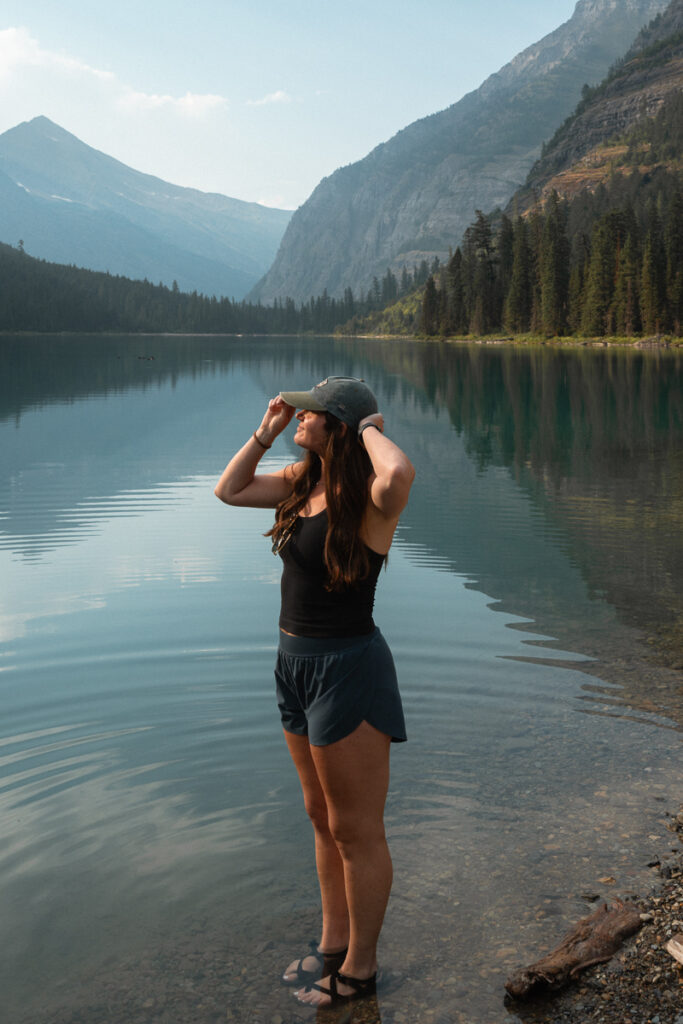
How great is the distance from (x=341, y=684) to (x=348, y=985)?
180 centimetres

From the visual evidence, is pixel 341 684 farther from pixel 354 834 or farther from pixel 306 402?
pixel 306 402

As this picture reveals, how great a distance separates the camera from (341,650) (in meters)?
4.34

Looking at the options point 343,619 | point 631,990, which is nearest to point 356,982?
point 631,990

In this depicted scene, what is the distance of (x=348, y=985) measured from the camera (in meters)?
4.88

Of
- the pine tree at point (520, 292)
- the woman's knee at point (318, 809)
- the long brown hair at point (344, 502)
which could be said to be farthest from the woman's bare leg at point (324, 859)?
the pine tree at point (520, 292)

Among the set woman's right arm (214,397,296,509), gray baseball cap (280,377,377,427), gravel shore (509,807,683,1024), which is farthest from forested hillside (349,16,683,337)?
gray baseball cap (280,377,377,427)

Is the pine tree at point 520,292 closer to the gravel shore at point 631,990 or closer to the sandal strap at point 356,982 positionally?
the gravel shore at point 631,990

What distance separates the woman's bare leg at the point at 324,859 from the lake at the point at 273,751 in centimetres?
34

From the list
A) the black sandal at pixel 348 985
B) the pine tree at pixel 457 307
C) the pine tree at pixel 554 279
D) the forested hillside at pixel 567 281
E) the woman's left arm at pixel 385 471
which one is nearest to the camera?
the woman's left arm at pixel 385 471

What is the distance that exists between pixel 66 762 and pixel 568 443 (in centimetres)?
2584

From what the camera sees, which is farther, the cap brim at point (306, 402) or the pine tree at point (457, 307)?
the pine tree at point (457, 307)

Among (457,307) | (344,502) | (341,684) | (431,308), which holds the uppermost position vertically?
(431,308)

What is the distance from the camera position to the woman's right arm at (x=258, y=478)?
470 centimetres

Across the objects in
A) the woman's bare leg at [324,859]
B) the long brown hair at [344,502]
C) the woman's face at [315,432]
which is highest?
the woman's face at [315,432]
